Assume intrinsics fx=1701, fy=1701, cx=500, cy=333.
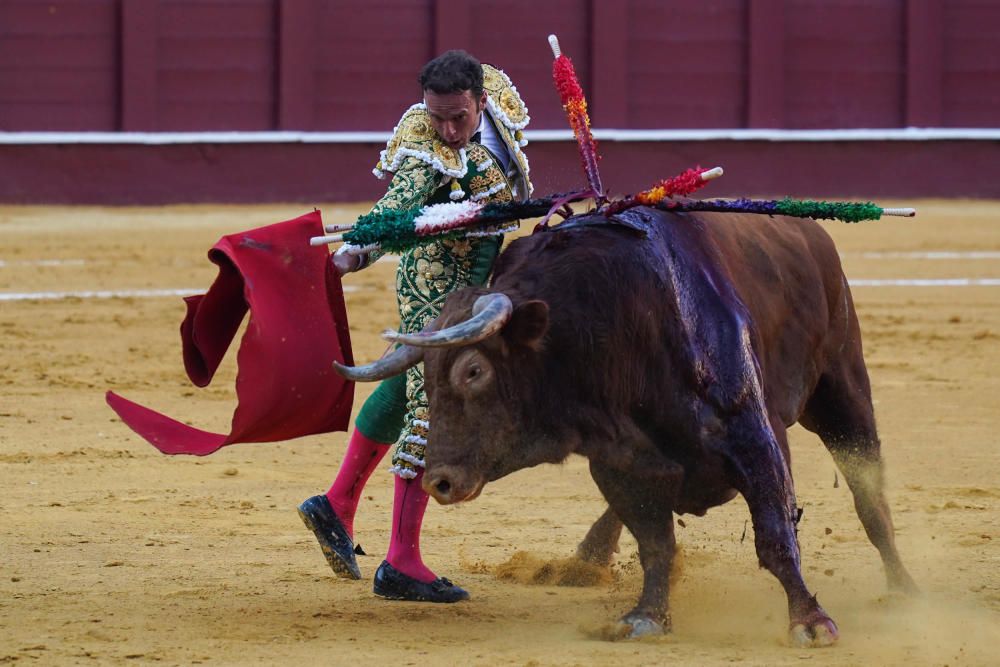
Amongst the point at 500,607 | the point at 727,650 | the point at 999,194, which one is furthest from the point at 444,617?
the point at 999,194

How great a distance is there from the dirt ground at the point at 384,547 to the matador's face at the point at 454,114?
0.96 metres

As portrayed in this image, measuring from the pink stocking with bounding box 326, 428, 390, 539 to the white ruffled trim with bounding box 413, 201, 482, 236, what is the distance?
61 cm

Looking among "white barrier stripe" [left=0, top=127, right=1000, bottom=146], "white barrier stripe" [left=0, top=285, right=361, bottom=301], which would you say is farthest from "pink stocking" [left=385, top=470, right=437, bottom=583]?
"white barrier stripe" [left=0, top=127, right=1000, bottom=146]

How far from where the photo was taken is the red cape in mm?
3422

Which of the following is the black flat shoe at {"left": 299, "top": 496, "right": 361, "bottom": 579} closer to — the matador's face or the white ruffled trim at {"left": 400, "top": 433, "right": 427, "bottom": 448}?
the white ruffled trim at {"left": 400, "top": 433, "right": 427, "bottom": 448}

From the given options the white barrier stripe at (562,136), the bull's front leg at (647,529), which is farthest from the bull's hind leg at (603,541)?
the white barrier stripe at (562,136)

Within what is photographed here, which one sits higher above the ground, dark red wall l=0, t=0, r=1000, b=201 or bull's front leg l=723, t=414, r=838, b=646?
dark red wall l=0, t=0, r=1000, b=201

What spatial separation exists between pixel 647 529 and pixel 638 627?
19cm

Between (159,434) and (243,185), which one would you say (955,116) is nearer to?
(243,185)

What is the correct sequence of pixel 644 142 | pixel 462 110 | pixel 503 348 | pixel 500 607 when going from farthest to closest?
pixel 644 142, pixel 500 607, pixel 462 110, pixel 503 348

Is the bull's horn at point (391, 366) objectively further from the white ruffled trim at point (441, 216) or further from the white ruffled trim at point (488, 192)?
the white ruffled trim at point (488, 192)

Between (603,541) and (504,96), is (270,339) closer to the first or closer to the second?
(504,96)

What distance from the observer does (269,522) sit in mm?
4250

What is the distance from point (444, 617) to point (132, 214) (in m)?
8.18
